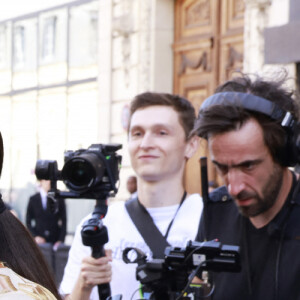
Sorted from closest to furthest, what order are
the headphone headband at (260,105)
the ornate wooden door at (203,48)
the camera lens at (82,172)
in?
the headphone headband at (260,105) < the camera lens at (82,172) < the ornate wooden door at (203,48)

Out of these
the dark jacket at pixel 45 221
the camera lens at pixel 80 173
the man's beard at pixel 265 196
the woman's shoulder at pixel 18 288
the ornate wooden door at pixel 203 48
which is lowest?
the dark jacket at pixel 45 221

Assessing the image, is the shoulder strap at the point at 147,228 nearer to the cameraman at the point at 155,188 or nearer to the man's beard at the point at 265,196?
the cameraman at the point at 155,188

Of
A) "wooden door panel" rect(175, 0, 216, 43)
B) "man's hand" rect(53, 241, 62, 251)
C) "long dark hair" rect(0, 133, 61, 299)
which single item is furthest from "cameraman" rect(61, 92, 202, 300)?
"wooden door panel" rect(175, 0, 216, 43)

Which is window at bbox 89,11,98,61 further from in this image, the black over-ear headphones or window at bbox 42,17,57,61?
the black over-ear headphones

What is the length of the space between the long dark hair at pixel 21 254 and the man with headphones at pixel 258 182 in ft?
2.80

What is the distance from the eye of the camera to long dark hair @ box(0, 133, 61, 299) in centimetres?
200

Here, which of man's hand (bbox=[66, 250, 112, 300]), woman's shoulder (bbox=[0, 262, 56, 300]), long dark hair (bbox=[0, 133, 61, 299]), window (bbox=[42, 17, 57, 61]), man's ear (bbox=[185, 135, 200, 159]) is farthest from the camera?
window (bbox=[42, 17, 57, 61])

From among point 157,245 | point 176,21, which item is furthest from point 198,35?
point 157,245

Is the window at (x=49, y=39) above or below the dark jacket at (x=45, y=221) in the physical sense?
above

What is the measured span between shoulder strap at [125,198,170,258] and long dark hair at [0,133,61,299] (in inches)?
56.4

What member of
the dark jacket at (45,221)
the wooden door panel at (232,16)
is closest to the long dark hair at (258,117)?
the wooden door panel at (232,16)

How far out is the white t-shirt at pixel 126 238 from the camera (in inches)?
137

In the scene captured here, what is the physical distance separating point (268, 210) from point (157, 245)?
2.74 feet

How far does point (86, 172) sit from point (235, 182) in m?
0.51
